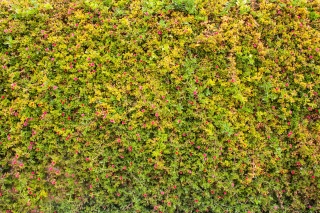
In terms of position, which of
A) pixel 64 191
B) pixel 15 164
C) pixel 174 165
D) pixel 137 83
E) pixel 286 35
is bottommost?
pixel 64 191

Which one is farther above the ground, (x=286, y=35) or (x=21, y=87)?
(x=286, y=35)

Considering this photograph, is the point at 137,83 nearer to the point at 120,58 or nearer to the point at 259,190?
the point at 120,58

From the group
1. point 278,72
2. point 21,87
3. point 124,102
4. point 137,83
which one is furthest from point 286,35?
point 21,87

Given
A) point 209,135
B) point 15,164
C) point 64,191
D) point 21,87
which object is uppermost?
point 21,87

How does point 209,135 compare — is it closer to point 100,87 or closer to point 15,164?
point 100,87

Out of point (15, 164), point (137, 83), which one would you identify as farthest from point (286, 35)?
point (15, 164)

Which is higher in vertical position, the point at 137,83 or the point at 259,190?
the point at 137,83
